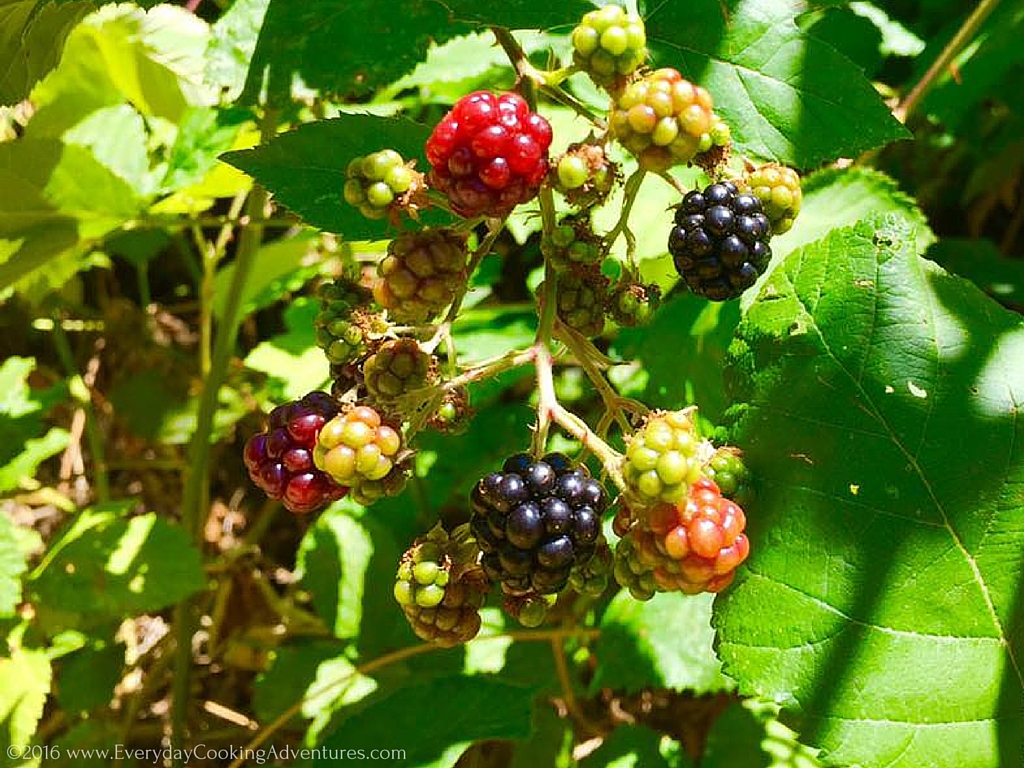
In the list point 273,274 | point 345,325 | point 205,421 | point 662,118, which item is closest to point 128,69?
point 273,274

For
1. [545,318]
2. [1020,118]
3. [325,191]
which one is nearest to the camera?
[545,318]

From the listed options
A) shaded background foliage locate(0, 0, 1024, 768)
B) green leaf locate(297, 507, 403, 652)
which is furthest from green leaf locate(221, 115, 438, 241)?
green leaf locate(297, 507, 403, 652)

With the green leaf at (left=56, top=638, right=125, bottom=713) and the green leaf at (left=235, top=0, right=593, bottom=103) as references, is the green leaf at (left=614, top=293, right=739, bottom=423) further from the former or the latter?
the green leaf at (left=56, top=638, right=125, bottom=713)

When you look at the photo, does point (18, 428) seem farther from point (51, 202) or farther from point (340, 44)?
point (340, 44)

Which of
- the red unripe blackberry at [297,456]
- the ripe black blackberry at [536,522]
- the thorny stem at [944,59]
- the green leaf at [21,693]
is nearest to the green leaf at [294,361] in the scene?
the green leaf at [21,693]

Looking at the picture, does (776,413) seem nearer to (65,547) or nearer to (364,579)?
(364,579)

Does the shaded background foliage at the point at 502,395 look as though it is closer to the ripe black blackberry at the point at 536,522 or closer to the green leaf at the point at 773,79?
the green leaf at the point at 773,79

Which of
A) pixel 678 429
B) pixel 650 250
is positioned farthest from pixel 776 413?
pixel 650 250
